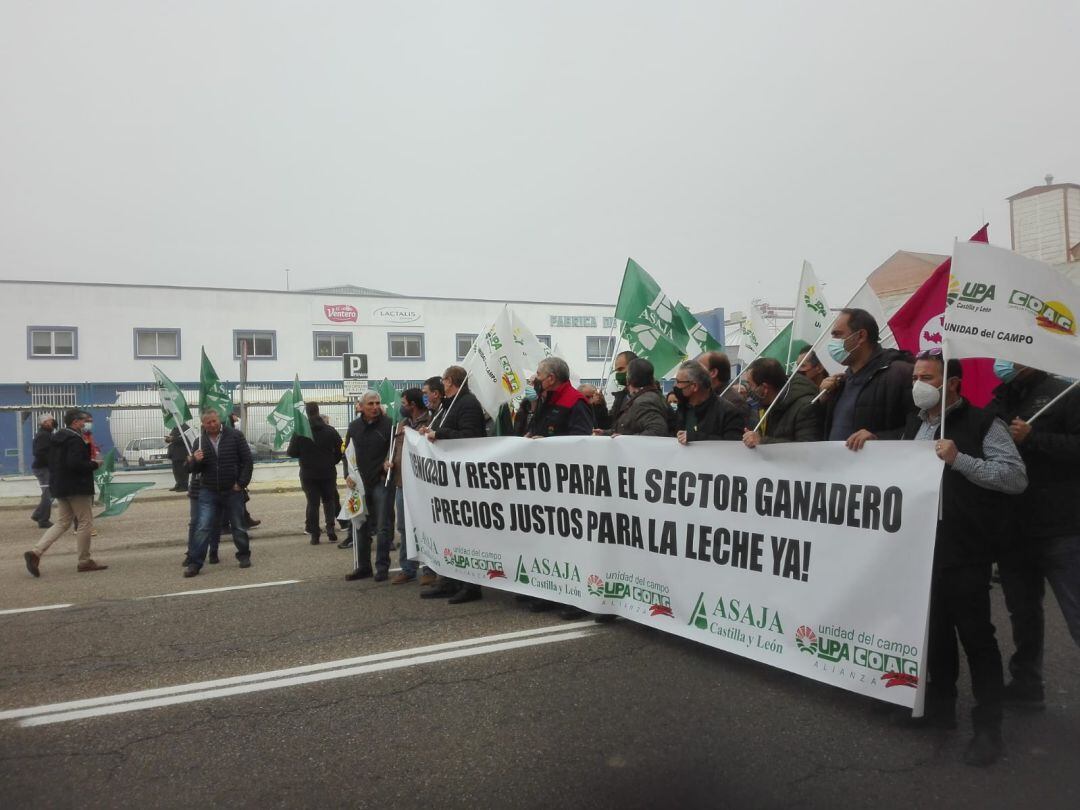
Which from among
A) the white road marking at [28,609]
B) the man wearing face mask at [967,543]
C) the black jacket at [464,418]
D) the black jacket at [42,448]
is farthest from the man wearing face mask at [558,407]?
the black jacket at [42,448]

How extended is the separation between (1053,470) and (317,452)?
9037 mm

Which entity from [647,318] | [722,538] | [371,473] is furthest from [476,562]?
[647,318]

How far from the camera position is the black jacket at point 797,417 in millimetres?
5137

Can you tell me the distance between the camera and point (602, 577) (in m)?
5.71

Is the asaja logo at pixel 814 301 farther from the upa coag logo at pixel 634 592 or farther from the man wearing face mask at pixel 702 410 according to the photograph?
the upa coag logo at pixel 634 592

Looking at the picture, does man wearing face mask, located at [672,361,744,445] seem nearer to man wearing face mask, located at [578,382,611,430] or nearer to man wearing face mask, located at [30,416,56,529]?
man wearing face mask, located at [578,382,611,430]

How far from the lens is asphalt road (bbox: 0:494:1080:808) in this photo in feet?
11.2

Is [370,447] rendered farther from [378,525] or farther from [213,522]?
[213,522]

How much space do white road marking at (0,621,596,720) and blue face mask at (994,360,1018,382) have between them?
315 centimetres

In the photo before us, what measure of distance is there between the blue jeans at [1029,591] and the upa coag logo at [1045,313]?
1.06m

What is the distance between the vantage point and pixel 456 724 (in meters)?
4.09

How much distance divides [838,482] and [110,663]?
486 centimetres

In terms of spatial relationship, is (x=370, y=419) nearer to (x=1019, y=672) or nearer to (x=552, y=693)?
(x=552, y=693)

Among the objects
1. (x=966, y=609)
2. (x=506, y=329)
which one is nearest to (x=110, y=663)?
(x=506, y=329)
